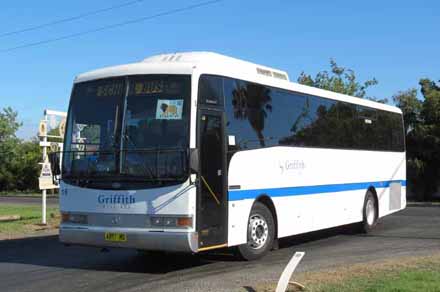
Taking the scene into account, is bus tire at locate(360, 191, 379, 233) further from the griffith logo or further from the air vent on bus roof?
the griffith logo

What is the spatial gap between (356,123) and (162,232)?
331 inches

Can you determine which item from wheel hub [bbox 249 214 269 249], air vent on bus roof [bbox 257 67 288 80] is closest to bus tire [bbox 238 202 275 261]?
wheel hub [bbox 249 214 269 249]

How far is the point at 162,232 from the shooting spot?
10.6 meters

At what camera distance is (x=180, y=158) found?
1059cm

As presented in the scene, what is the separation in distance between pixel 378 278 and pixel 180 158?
360cm

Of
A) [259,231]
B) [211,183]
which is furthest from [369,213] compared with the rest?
[211,183]

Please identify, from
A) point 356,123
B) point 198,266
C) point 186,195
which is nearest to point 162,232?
point 186,195

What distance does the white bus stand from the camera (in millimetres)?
10672

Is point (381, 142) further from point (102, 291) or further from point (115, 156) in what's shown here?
point (102, 291)

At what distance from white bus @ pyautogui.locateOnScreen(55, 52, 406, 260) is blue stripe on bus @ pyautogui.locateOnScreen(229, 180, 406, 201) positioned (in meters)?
0.04

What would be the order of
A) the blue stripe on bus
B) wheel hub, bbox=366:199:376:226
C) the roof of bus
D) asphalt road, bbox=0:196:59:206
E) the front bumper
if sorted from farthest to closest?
asphalt road, bbox=0:196:59:206 → wheel hub, bbox=366:199:376:226 → the blue stripe on bus → the roof of bus → the front bumper

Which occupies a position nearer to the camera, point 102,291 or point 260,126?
point 102,291

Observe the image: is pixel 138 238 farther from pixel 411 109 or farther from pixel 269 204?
pixel 411 109

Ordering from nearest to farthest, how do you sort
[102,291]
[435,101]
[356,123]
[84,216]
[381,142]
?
1. [102,291]
2. [84,216]
3. [356,123]
4. [381,142]
5. [435,101]
